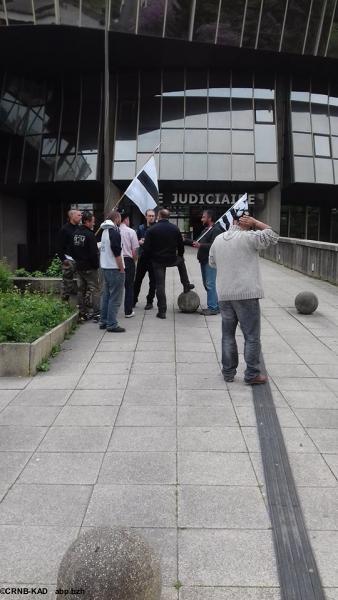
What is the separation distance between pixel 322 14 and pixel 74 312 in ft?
82.6

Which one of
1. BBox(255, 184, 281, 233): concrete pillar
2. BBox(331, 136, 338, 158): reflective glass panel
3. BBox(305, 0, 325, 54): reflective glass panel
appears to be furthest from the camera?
BBox(255, 184, 281, 233): concrete pillar

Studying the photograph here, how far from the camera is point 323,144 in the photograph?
30234 mm

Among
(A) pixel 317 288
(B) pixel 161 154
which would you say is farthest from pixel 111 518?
(B) pixel 161 154

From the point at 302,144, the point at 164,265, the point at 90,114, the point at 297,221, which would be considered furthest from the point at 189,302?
the point at 297,221

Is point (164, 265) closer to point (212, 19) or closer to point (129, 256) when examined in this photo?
point (129, 256)

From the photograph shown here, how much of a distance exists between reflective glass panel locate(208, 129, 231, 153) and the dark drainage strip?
1006 inches

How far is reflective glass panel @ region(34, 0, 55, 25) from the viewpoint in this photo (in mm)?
25094

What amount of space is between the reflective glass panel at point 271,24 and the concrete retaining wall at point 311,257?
11128 mm

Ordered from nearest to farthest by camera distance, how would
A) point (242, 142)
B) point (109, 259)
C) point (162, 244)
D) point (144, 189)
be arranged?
1. point (109, 259)
2. point (162, 244)
3. point (144, 189)
4. point (242, 142)

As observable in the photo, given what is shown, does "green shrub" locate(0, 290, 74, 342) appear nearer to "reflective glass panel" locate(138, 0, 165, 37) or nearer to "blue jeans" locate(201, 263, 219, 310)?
"blue jeans" locate(201, 263, 219, 310)

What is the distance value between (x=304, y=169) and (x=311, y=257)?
13.0m

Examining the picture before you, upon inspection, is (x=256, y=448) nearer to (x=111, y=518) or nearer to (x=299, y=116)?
(x=111, y=518)

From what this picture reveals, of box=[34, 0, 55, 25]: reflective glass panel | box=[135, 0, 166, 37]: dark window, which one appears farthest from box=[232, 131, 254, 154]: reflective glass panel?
box=[34, 0, 55, 25]: reflective glass panel

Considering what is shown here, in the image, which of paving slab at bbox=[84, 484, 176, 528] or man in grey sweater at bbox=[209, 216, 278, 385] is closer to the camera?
paving slab at bbox=[84, 484, 176, 528]
